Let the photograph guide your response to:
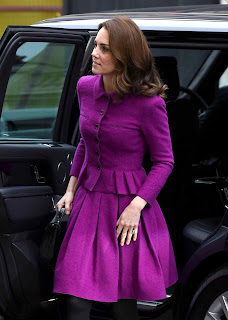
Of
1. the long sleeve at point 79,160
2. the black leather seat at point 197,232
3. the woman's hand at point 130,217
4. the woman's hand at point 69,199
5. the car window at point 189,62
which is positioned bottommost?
the black leather seat at point 197,232

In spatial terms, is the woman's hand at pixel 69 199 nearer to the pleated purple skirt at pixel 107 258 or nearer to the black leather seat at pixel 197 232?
the pleated purple skirt at pixel 107 258

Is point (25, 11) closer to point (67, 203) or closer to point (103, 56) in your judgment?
point (67, 203)

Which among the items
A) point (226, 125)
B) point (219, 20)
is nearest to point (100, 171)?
point (219, 20)

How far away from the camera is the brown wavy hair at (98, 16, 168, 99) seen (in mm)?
3447

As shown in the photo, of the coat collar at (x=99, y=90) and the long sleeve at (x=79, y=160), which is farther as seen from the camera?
the long sleeve at (x=79, y=160)

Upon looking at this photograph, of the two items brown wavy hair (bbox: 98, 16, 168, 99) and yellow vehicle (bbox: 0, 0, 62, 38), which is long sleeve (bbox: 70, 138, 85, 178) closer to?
brown wavy hair (bbox: 98, 16, 168, 99)

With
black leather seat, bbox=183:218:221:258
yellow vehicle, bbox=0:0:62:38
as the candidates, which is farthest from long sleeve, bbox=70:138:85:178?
yellow vehicle, bbox=0:0:62:38

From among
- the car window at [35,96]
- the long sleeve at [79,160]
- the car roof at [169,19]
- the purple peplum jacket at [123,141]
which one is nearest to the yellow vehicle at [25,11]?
the car window at [35,96]

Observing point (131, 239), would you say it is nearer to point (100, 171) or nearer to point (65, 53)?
point (100, 171)

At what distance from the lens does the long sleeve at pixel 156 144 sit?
350cm

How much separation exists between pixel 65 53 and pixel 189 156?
0.94 m

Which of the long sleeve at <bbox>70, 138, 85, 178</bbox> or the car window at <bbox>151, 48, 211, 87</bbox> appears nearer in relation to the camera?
the long sleeve at <bbox>70, 138, 85, 178</bbox>

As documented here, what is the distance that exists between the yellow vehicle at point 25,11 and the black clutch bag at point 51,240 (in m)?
8.66

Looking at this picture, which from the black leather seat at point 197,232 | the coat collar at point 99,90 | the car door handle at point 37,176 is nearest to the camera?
the coat collar at point 99,90
